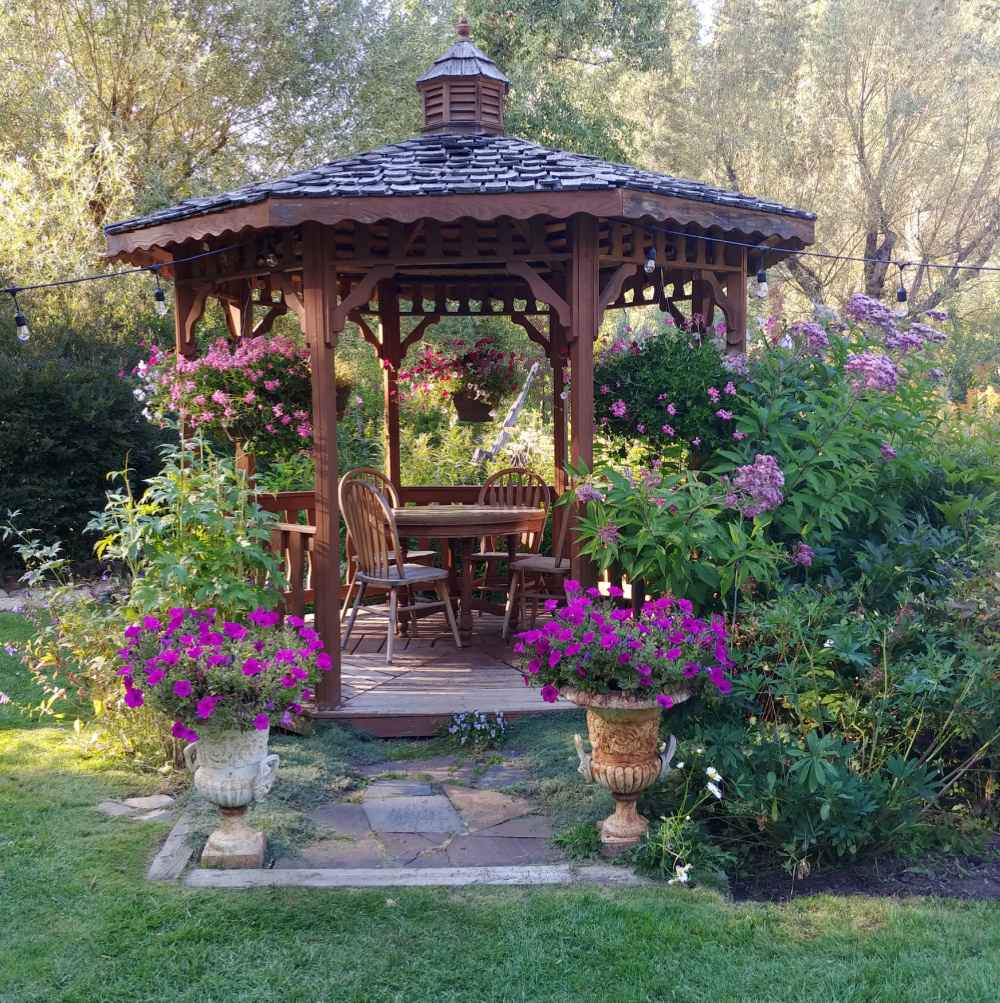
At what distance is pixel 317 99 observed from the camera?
13.8m

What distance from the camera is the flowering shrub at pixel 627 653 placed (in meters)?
3.49

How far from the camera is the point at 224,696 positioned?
11.2 feet

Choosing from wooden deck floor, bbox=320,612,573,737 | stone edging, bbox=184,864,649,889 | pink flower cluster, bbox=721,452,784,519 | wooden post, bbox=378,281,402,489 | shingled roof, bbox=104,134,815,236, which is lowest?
stone edging, bbox=184,864,649,889

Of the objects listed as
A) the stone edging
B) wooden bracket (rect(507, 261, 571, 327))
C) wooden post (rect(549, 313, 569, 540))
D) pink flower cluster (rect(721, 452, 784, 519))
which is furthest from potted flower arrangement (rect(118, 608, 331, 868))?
wooden post (rect(549, 313, 569, 540))

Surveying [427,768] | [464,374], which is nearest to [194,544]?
[427,768]

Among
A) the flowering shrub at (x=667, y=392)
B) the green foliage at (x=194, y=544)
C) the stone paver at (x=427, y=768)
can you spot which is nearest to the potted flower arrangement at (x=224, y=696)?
the green foliage at (x=194, y=544)

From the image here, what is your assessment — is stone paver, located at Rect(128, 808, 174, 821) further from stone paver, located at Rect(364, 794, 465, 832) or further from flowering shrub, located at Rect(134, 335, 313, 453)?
flowering shrub, located at Rect(134, 335, 313, 453)

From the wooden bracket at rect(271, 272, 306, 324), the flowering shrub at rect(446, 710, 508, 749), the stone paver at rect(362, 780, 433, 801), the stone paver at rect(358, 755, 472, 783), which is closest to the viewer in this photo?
the stone paver at rect(362, 780, 433, 801)

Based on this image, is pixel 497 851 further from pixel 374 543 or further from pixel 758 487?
pixel 374 543

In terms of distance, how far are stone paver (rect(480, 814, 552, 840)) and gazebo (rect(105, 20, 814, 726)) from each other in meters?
1.46

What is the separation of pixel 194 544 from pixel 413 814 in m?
1.50

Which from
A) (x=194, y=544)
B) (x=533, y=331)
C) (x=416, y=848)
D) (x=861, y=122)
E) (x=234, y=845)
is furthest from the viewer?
(x=861, y=122)

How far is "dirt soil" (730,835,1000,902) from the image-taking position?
3328 millimetres

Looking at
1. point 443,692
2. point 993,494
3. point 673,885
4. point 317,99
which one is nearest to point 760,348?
point 993,494
